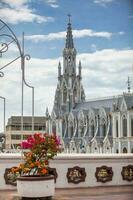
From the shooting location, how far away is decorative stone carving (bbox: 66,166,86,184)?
7011 millimetres

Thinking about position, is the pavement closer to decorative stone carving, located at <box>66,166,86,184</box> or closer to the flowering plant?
decorative stone carving, located at <box>66,166,86,184</box>

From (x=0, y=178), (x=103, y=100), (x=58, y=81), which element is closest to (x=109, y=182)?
(x=0, y=178)

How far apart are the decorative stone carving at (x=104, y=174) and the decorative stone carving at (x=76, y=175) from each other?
22 cm

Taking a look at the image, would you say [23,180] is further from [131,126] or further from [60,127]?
[60,127]

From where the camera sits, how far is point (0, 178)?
6.78m

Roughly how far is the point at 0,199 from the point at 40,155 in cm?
66

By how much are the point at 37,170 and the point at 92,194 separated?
923 mm

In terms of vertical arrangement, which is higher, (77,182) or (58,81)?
(58,81)

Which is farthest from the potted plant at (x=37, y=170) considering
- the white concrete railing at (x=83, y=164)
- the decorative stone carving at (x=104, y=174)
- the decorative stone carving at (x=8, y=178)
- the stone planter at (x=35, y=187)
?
the decorative stone carving at (x=104, y=174)

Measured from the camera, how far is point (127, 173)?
7.37 metres

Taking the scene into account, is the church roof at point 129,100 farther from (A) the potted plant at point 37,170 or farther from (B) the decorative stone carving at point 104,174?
(A) the potted plant at point 37,170

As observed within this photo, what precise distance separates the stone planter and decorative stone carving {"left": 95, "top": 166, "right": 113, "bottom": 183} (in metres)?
1.89

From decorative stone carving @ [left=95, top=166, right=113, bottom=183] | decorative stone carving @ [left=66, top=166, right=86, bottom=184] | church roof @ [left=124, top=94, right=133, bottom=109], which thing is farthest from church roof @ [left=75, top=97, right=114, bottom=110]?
decorative stone carving @ [left=66, top=166, right=86, bottom=184]

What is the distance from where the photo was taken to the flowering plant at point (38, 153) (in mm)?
5449
